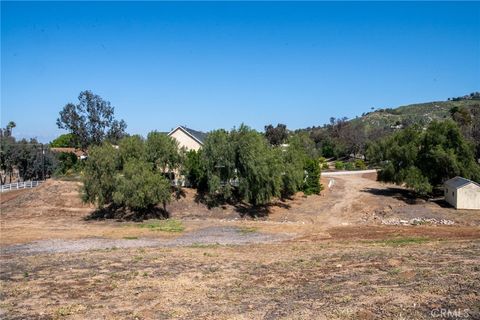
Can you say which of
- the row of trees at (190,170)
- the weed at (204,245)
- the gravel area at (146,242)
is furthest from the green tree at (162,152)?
the weed at (204,245)

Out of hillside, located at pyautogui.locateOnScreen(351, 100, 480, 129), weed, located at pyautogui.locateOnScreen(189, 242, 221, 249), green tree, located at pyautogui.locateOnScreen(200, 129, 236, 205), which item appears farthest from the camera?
hillside, located at pyautogui.locateOnScreen(351, 100, 480, 129)

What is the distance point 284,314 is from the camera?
12664mm

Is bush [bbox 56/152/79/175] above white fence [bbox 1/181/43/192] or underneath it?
above

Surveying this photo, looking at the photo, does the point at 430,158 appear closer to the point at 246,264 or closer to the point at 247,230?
the point at 247,230

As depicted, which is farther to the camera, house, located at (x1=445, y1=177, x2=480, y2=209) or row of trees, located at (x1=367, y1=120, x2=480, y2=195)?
row of trees, located at (x1=367, y1=120, x2=480, y2=195)

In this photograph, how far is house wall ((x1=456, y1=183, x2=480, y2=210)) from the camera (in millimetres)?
37219

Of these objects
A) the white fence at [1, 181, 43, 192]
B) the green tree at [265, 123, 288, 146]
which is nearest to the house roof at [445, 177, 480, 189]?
the white fence at [1, 181, 43, 192]

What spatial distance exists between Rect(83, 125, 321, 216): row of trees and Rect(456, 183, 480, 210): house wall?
14.0 meters

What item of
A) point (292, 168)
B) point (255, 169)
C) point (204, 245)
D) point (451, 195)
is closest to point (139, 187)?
point (255, 169)

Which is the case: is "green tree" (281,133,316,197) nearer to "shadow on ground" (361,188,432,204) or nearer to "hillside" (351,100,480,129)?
"shadow on ground" (361,188,432,204)

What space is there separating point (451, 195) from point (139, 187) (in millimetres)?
27041

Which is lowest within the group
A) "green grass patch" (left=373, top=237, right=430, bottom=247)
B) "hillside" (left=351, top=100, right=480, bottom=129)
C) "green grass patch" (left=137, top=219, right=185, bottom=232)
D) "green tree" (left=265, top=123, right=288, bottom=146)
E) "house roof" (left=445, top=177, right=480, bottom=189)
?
"green grass patch" (left=373, top=237, right=430, bottom=247)

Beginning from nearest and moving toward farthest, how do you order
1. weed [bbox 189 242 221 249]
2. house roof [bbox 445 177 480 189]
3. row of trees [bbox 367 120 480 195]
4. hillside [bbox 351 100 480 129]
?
weed [bbox 189 242 221 249] → house roof [bbox 445 177 480 189] → row of trees [bbox 367 120 480 195] → hillside [bbox 351 100 480 129]

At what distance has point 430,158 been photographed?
139 ft
